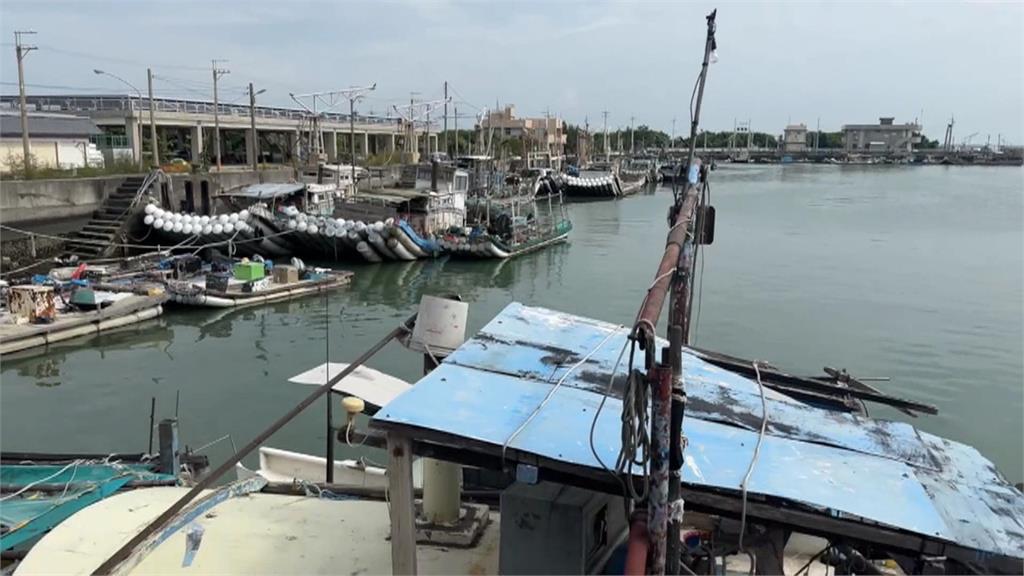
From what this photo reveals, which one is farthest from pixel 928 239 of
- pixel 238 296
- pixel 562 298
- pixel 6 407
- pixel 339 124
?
pixel 339 124

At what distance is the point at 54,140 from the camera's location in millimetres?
34531

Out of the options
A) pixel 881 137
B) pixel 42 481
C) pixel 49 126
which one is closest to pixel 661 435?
pixel 42 481

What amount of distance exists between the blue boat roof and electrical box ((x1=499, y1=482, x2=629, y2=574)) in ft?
1.18

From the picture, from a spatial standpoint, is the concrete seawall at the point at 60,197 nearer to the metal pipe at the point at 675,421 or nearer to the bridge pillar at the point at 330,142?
the metal pipe at the point at 675,421

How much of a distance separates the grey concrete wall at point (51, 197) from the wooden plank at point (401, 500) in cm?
2691

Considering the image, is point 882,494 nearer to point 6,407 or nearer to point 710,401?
point 710,401

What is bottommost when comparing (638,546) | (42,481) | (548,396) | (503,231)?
(42,481)

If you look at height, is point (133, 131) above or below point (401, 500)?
above

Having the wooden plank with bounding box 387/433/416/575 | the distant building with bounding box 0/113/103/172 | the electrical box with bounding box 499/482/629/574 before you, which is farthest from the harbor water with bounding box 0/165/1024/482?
the distant building with bounding box 0/113/103/172

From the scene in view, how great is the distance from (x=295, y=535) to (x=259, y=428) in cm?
915

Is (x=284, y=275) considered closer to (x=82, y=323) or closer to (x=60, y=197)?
(x=82, y=323)

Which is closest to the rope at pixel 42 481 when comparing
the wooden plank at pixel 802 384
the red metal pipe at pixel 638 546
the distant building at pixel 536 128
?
the wooden plank at pixel 802 384

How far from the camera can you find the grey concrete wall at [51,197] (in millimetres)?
25297

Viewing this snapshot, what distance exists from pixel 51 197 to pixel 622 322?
20.8 metres
